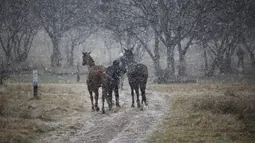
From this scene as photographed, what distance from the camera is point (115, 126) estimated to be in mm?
14148

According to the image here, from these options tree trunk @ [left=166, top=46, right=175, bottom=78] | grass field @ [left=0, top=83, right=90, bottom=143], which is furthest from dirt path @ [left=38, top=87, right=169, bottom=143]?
tree trunk @ [left=166, top=46, right=175, bottom=78]

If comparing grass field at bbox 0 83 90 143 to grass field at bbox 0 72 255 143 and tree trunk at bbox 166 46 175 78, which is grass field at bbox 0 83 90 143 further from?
tree trunk at bbox 166 46 175 78

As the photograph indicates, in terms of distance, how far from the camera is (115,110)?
1747 centimetres

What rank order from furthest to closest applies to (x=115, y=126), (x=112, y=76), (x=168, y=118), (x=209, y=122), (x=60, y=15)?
1. (x=60, y=15)
2. (x=112, y=76)
3. (x=168, y=118)
4. (x=209, y=122)
5. (x=115, y=126)

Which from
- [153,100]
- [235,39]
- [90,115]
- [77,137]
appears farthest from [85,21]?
[77,137]

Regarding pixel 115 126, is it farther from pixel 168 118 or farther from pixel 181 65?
pixel 181 65

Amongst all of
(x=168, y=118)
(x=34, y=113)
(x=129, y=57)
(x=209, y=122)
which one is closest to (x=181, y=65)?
(x=129, y=57)

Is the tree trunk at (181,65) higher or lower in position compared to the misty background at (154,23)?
lower

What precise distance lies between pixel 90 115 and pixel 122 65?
12.6 ft

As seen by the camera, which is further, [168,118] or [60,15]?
[60,15]

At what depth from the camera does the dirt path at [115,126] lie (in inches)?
500

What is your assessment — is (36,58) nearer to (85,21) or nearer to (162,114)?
(85,21)

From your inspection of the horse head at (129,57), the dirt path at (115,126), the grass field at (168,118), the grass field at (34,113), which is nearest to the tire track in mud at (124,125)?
the dirt path at (115,126)

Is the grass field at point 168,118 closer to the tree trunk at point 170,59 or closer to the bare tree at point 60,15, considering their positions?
the tree trunk at point 170,59
